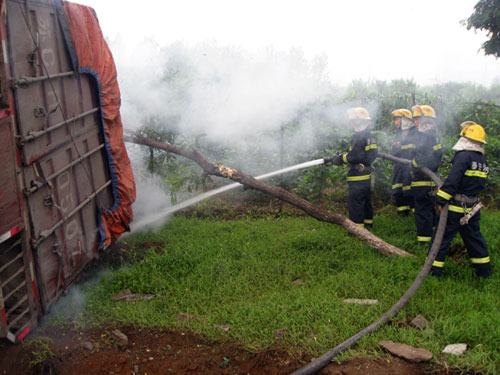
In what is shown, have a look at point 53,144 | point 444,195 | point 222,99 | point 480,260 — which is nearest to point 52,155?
point 53,144

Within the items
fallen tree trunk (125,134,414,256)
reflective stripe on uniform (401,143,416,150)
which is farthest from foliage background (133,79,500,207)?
reflective stripe on uniform (401,143,416,150)

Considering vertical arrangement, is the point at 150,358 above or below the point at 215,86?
below

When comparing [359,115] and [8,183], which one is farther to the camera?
[359,115]

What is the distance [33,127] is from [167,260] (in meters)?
2.59

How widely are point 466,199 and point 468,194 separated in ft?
0.25

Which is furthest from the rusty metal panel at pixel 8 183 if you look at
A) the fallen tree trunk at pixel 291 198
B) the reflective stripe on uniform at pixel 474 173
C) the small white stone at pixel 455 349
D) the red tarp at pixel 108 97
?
the reflective stripe on uniform at pixel 474 173

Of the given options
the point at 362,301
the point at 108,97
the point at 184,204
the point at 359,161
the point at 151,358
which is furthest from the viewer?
the point at 184,204

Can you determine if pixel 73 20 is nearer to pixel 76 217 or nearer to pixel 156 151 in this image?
pixel 76 217

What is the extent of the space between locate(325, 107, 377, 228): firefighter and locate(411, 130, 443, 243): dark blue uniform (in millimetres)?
758

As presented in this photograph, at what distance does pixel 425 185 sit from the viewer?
19.9 ft

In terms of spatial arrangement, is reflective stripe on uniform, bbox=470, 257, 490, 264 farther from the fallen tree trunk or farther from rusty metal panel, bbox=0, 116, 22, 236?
rusty metal panel, bbox=0, 116, 22, 236

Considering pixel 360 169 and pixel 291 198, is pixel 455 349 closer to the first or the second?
pixel 291 198

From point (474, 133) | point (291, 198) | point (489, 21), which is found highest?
point (489, 21)

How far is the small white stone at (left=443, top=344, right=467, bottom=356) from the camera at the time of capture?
3.40 meters
